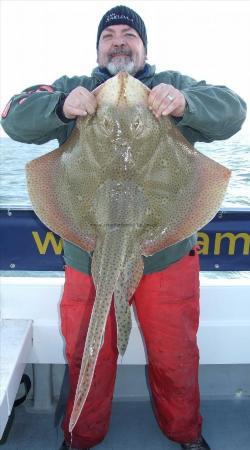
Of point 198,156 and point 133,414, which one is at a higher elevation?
point 198,156

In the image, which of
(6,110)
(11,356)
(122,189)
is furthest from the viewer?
(11,356)

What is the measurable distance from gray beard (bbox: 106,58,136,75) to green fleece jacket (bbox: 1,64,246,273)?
0.05 meters

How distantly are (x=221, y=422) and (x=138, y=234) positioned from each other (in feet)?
6.51

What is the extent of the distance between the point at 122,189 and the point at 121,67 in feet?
3.25

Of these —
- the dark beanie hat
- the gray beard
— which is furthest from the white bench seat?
the dark beanie hat

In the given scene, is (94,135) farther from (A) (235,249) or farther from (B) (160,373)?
(A) (235,249)

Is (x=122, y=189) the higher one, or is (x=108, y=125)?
(x=108, y=125)

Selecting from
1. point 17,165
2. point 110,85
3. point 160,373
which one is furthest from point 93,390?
point 17,165

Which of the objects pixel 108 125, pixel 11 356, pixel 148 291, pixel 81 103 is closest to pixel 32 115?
pixel 81 103

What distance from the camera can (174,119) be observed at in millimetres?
2162

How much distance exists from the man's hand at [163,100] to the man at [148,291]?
356 mm

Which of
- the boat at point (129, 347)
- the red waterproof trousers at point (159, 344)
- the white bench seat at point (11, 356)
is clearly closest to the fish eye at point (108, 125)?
the red waterproof trousers at point (159, 344)

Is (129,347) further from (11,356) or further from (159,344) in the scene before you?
(11,356)

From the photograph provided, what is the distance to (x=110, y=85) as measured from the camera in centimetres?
191
